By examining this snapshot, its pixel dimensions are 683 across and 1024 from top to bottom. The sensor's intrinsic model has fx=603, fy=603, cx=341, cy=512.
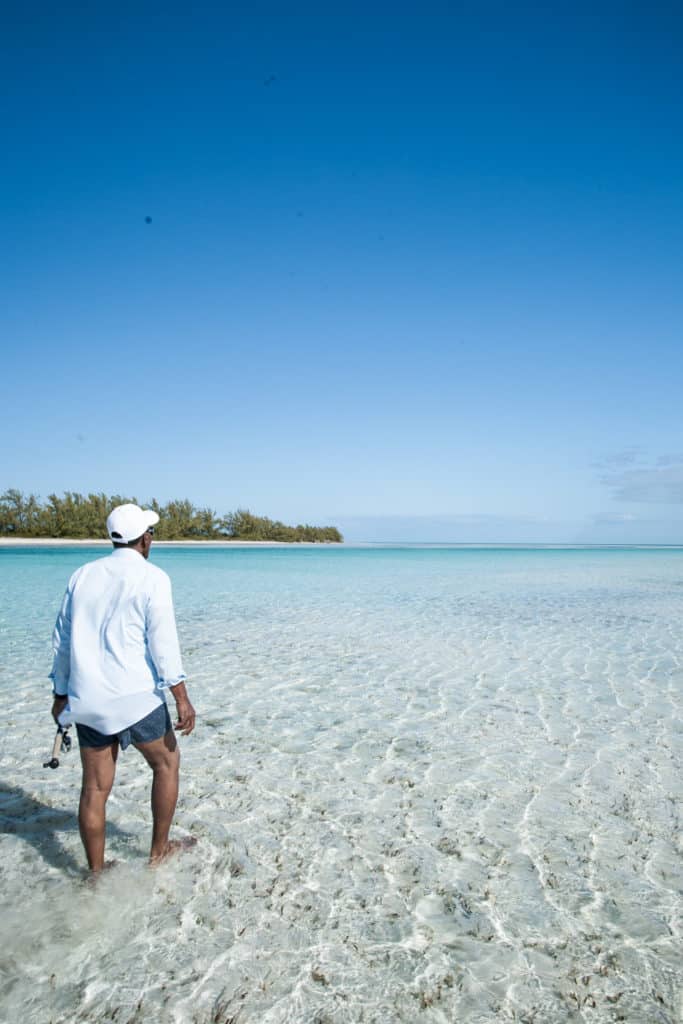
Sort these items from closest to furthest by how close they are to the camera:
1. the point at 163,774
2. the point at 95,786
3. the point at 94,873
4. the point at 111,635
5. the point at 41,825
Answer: the point at 111,635 → the point at 95,786 → the point at 163,774 → the point at 94,873 → the point at 41,825

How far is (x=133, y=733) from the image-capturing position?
103 inches

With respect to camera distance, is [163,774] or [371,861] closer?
[163,774]

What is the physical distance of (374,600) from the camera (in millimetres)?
15539

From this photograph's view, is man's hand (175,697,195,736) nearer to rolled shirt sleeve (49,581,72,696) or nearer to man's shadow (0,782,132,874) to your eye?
rolled shirt sleeve (49,581,72,696)

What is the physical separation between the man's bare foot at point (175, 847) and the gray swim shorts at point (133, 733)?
0.89m

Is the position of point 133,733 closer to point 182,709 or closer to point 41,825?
point 182,709

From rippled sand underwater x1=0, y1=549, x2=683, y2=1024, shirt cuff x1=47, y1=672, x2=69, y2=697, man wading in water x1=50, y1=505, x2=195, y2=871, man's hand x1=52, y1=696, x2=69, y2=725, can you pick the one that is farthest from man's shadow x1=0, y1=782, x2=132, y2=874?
shirt cuff x1=47, y1=672, x2=69, y2=697

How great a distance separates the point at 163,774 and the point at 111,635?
76 cm

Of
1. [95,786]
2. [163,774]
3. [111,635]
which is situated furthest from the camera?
[163,774]

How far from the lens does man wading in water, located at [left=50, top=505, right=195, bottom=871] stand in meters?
2.54

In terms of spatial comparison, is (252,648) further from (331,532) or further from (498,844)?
(331,532)

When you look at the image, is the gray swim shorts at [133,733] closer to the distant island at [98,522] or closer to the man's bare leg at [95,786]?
the man's bare leg at [95,786]

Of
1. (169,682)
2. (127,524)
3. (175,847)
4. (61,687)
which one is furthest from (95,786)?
(127,524)

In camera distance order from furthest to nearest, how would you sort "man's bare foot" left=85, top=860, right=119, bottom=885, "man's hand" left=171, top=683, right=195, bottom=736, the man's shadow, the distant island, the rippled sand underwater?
1. the distant island
2. the man's shadow
3. "man's bare foot" left=85, top=860, right=119, bottom=885
4. "man's hand" left=171, top=683, right=195, bottom=736
5. the rippled sand underwater
